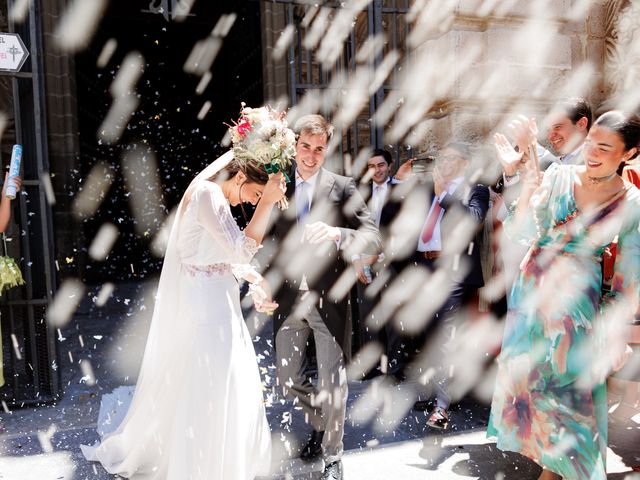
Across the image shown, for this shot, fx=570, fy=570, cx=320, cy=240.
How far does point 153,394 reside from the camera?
3342mm

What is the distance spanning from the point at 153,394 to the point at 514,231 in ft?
7.51

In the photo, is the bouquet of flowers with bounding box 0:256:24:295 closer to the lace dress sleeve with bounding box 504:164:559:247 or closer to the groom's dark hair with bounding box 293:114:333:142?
the groom's dark hair with bounding box 293:114:333:142

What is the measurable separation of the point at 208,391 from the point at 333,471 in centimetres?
103

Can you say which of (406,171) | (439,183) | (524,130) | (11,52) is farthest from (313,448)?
(11,52)

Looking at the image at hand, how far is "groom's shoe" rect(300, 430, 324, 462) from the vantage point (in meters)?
3.72

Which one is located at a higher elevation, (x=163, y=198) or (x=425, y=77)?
(x=425, y=77)

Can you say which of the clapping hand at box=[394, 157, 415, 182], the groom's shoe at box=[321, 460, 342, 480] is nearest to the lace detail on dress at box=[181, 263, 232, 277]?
the groom's shoe at box=[321, 460, 342, 480]

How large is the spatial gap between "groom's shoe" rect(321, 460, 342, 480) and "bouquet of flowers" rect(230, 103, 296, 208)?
1.77 metres

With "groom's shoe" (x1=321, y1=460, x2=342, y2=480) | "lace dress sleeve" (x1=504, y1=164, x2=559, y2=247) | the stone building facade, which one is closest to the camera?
"lace dress sleeve" (x1=504, y1=164, x2=559, y2=247)

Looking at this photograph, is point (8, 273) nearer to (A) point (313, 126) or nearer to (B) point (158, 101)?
(A) point (313, 126)

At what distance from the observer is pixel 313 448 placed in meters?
3.75

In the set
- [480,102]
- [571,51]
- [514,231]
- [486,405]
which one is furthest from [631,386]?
[571,51]

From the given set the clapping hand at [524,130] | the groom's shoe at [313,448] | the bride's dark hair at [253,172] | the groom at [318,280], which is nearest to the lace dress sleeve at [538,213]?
the clapping hand at [524,130]

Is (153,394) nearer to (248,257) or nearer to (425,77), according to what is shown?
(248,257)
